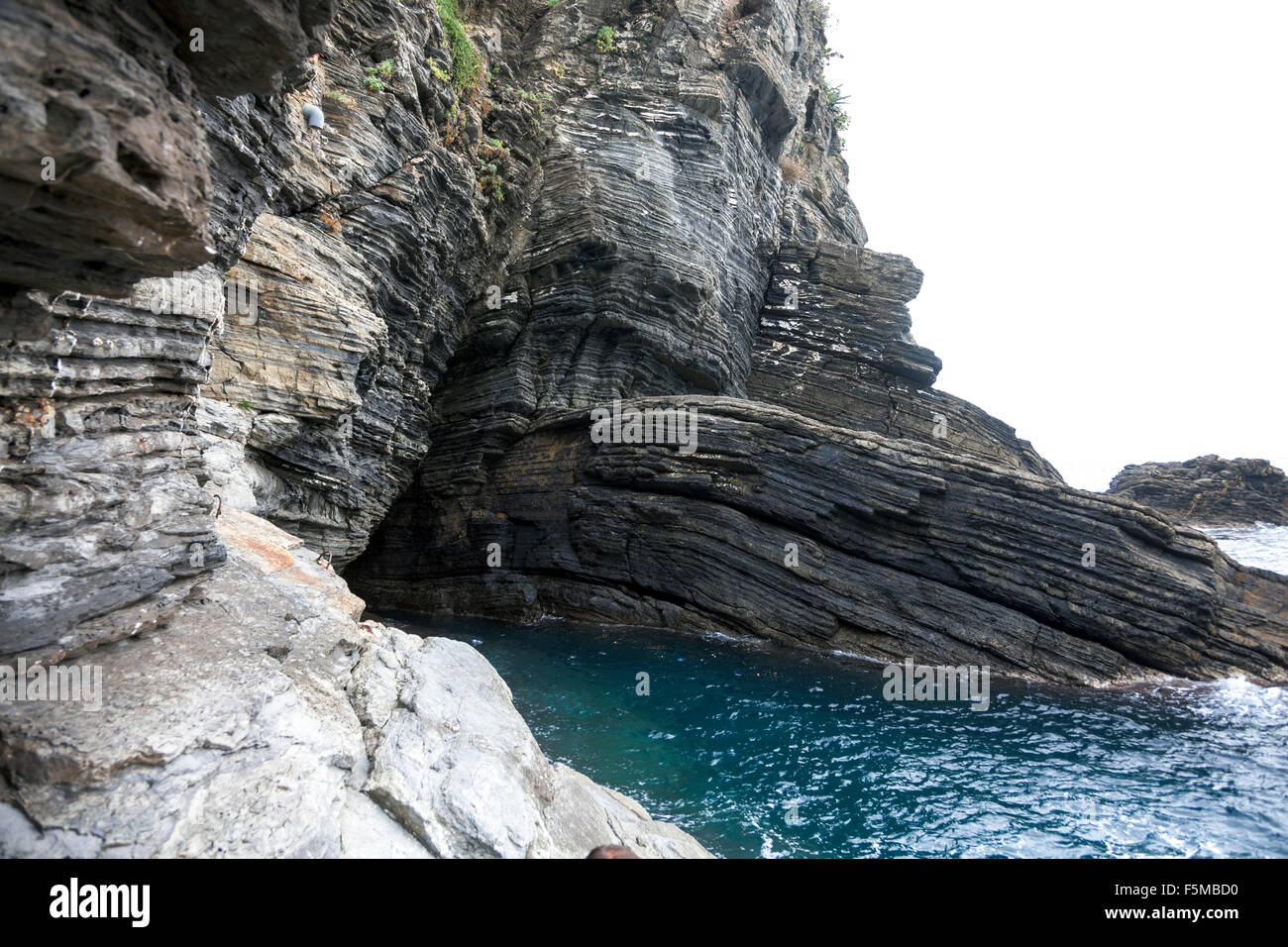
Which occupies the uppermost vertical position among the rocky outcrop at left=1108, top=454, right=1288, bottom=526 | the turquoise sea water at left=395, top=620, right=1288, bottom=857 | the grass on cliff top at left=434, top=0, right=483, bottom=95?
the grass on cliff top at left=434, top=0, right=483, bottom=95

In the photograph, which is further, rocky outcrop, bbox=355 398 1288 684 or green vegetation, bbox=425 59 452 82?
green vegetation, bbox=425 59 452 82

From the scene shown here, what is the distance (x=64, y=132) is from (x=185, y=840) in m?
4.36

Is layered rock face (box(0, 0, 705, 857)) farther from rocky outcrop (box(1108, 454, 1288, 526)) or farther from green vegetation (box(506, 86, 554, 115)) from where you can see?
rocky outcrop (box(1108, 454, 1288, 526))

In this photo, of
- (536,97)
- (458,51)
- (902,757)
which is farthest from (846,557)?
(458,51)

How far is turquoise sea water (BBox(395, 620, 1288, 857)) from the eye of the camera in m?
8.98

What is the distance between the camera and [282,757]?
525 centimetres

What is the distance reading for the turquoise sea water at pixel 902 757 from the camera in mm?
8984

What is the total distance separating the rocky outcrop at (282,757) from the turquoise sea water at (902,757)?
2384 mm

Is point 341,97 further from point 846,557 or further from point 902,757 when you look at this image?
point 902,757

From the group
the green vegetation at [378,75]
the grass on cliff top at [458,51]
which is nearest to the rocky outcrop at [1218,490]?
the grass on cliff top at [458,51]

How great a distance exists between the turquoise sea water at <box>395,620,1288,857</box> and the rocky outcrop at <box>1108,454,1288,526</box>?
24.8 metres

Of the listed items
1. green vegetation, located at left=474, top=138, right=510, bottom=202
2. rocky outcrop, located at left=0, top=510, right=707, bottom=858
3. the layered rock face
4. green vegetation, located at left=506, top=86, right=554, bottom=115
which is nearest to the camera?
the layered rock face

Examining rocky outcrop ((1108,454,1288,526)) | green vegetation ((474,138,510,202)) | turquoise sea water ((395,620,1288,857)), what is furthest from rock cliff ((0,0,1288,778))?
rocky outcrop ((1108,454,1288,526))

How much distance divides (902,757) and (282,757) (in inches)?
401
